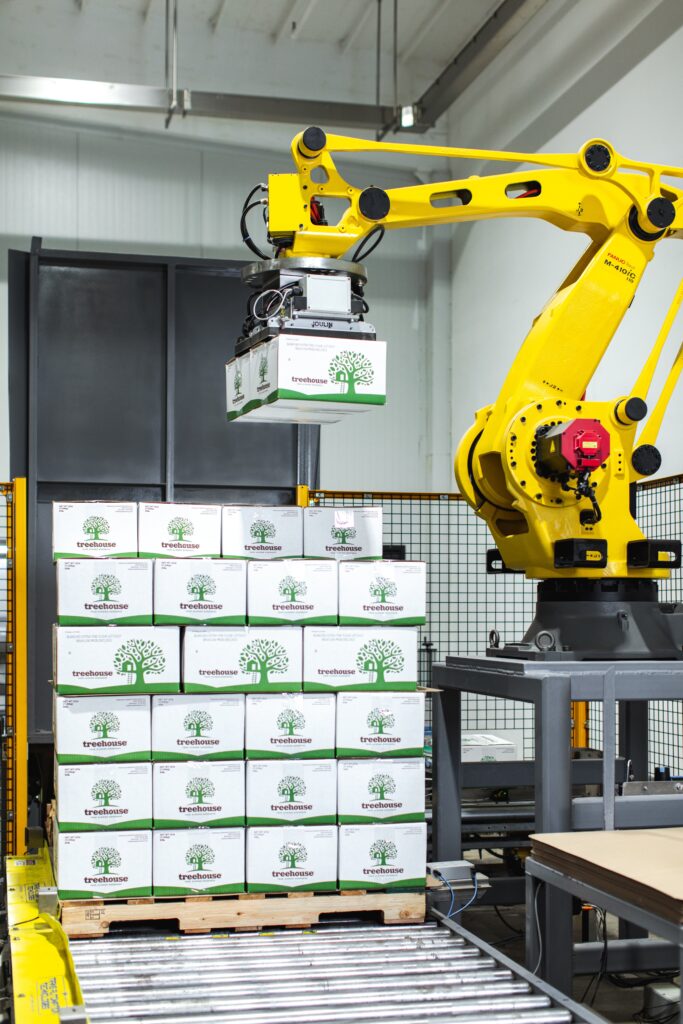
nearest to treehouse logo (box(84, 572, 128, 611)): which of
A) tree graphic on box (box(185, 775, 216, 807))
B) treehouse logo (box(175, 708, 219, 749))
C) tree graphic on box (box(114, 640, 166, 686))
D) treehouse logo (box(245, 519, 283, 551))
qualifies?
tree graphic on box (box(114, 640, 166, 686))

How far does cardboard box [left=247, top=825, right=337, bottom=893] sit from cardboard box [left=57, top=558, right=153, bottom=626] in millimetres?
1051

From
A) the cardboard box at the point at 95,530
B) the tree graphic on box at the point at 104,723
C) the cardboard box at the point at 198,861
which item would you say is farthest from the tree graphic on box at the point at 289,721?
the cardboard box at the point at 95,530

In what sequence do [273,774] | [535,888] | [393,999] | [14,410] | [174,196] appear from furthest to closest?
[174,196] → [14,410] → [273,774] → [535,888] → [393,999]

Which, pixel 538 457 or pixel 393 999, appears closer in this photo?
pixel 393 999

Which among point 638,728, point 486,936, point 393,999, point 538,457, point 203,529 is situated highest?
point 538,457

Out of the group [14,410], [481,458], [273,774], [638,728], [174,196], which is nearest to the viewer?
[273,774]

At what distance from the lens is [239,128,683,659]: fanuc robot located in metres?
4.86

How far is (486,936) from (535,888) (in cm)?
211

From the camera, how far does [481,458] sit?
5305 millimetres

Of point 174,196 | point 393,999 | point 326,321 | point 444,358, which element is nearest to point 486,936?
point 393,999

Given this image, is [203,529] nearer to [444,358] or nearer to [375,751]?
[375,751]

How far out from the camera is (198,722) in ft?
16.0

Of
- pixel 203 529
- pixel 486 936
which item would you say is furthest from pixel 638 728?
pixel 203 529

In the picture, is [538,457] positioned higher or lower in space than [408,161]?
lower
